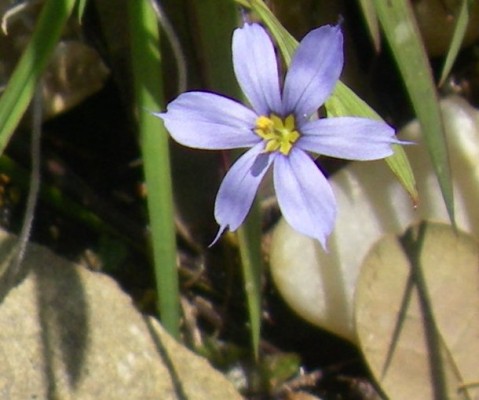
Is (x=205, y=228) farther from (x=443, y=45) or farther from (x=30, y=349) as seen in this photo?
(x=443, y=45)

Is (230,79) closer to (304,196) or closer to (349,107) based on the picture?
(349,107)

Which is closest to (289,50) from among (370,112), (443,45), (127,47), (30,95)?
(370,112)

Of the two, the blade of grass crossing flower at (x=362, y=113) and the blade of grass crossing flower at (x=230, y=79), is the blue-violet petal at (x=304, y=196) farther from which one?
the blade of grass crossing flower at (x=230, y=79)

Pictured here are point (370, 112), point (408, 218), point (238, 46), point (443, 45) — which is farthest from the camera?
point (443, 45)

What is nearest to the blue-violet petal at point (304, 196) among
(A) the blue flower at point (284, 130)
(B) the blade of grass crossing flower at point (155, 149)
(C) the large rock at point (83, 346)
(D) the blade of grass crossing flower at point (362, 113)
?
(A) the blue flower at point (284, 130)

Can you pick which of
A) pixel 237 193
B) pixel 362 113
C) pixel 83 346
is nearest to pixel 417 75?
pixel 362 113

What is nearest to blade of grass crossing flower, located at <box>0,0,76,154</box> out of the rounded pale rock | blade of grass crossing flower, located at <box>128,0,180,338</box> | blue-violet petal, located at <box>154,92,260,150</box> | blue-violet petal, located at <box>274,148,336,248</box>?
blade of grass crossing flower, located at <box>128,0,180,338</box>
